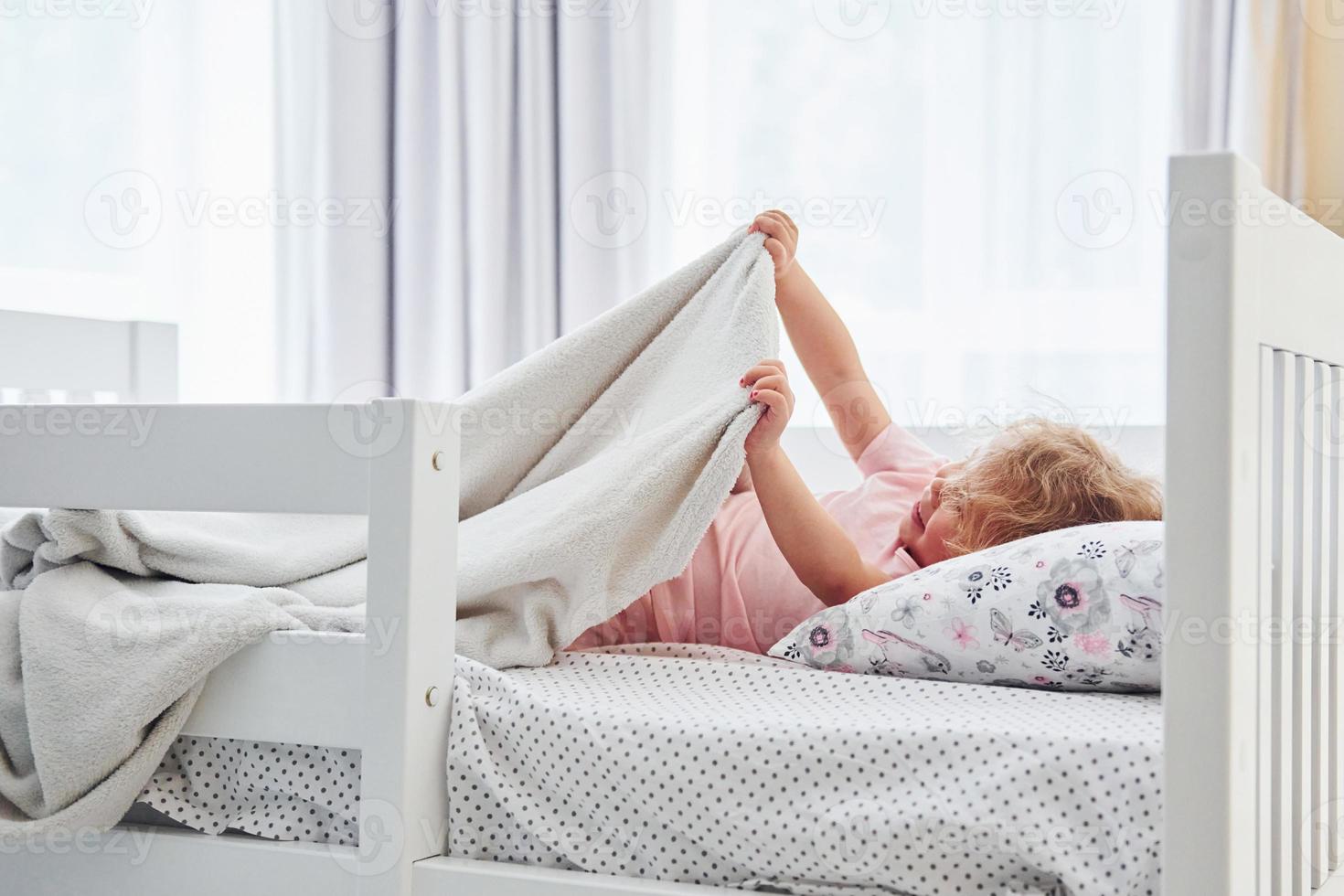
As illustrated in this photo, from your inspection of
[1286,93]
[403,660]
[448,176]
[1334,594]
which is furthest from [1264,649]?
[448,176]

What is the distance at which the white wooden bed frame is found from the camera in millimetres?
688

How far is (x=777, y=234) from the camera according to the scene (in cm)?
134

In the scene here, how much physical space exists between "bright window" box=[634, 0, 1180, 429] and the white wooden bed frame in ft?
3.63

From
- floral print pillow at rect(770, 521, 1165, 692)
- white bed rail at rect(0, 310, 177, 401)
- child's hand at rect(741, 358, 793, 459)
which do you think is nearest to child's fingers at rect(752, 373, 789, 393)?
child's hand at rect(741, 358, 793, 459)

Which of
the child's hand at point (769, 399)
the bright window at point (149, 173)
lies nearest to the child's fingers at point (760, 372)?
the child's hand at point (769, 399)

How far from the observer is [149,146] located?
7.80 feet

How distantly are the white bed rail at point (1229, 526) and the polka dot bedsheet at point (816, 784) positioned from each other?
6cm

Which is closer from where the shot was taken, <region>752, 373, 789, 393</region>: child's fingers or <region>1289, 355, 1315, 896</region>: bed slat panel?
<region>1289, 355, 1315, 896</region>: bed slat panel

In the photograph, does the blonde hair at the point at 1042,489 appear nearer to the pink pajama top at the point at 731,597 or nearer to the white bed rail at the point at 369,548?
the pink pajama top at the point at 731,597

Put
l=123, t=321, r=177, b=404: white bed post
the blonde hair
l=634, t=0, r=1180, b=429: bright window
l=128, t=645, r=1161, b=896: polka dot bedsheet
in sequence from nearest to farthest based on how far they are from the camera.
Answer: l=128, t=645, r=1161, b=896: polka dot bedsheet
the blonde hair
l=123, t=321, r=177, b=404: white bed post
l=634, t=0, r=1180, b=429: bright window

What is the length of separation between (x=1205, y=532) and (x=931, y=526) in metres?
0.57

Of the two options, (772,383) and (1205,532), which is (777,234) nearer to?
(772,383)

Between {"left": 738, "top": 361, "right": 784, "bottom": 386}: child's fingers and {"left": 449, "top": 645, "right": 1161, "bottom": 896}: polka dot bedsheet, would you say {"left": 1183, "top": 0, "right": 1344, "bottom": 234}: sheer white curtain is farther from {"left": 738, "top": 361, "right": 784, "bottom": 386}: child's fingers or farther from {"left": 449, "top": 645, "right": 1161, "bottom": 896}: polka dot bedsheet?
{"left": 449, "top": 645, "right": 1161, "bottom": 896}: polka dot bedsheet

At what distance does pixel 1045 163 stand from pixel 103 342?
4.96ft
